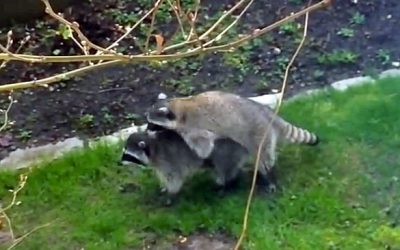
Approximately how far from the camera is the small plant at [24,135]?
5.93 m

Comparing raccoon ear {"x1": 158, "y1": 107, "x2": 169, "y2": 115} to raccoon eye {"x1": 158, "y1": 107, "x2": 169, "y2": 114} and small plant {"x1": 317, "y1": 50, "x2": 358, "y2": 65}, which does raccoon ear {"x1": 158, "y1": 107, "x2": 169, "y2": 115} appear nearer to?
raccoon eye {"x1": 158, "y1": 107, "x2": 169, "y2": 114}

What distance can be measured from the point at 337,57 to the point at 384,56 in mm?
298

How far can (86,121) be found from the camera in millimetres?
6059

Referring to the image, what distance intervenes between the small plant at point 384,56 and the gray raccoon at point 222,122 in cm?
138

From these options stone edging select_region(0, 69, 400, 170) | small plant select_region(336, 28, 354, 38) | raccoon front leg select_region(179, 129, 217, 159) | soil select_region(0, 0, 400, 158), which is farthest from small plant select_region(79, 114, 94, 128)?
→ small plant select_region(336, 28, 354, 38)

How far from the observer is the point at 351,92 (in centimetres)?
608

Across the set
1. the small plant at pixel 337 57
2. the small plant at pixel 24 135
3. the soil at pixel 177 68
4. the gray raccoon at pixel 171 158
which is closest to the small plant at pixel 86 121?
the soil at pixel 177 68

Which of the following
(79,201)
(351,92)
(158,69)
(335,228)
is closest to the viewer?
(335,228)

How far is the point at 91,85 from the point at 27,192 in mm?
1207

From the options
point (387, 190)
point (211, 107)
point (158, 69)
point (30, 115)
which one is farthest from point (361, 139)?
point (30, 115)

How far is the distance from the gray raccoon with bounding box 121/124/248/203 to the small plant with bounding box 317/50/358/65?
1466 mm

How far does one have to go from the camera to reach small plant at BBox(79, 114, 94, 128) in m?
6.04

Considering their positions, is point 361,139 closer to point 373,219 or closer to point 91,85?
point 373,219

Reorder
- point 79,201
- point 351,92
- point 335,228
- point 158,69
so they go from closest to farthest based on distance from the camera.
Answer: point 335,228
point 79,201
point 351,92
point 158,69
